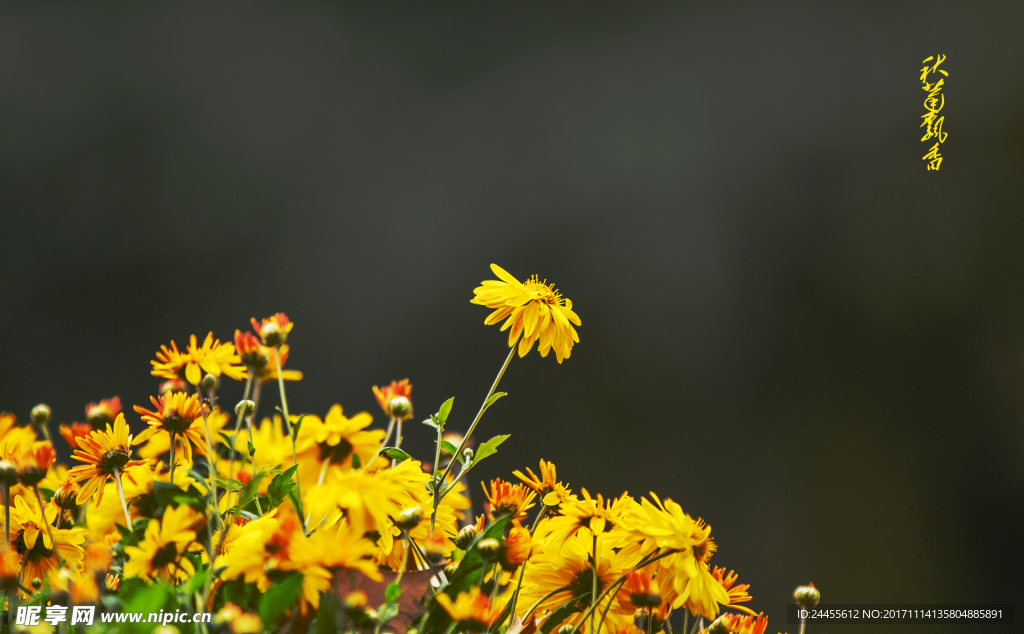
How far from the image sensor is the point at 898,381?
5.11ft

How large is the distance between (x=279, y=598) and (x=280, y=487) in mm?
87

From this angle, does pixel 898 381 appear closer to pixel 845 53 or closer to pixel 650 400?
pixel 650 400

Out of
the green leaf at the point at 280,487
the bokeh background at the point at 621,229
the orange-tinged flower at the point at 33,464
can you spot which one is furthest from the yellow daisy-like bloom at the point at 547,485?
the bokeh background at the point at 621,229

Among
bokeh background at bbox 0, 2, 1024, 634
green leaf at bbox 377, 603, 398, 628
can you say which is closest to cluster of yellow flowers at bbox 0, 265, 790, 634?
green leaf at bbox 377, 603, 398, 628

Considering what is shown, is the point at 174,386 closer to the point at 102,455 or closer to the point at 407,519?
the point at 102,455

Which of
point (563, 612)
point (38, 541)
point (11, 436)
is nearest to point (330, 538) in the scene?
point (563, 612)

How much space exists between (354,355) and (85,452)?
4.19ft

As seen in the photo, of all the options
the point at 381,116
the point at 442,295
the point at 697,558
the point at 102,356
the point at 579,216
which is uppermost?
the point at 381,116

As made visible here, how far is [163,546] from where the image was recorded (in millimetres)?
238

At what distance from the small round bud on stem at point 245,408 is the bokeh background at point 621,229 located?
1.18 m

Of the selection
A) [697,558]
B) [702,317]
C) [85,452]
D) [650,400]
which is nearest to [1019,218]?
[702,317]

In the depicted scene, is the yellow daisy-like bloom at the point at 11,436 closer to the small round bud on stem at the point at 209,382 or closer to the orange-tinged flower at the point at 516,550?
the small round bud on stem at the point at 209,382

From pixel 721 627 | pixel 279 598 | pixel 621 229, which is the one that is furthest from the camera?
pixel 621 229

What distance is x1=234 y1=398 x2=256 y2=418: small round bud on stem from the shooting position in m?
0.33
